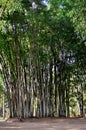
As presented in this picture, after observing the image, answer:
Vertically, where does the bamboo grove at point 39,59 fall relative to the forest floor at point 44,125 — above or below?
above

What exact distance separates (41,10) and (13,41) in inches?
93.7

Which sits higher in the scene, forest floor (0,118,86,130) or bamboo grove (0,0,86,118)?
bamboo grove (0,0,86,118)

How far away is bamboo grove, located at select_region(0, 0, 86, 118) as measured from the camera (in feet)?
51.5

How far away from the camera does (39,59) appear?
708 inches

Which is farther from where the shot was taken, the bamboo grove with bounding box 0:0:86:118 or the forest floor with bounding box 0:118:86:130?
the bamboo grove with bounding box 0:0:86:118

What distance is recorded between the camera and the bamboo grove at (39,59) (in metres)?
15.7

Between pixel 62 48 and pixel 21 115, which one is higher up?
pixel 62 48

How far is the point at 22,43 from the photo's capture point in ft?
58.7

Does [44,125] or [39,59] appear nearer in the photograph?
[44,125]

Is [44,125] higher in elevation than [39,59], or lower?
lower

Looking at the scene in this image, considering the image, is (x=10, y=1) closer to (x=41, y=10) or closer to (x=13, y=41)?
(x=41, y=10)

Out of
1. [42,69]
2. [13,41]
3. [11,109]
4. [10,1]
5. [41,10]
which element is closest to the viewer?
[10,1]

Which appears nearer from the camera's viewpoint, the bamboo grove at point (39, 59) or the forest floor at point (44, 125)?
the forest floor at point (44, 125)

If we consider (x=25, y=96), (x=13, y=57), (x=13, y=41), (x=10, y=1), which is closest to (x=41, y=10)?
(x=13, y=41)
